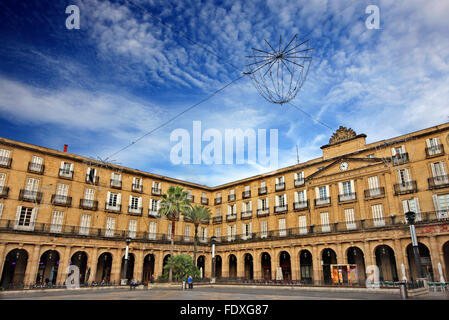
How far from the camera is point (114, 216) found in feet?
137

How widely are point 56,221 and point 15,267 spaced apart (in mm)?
6161

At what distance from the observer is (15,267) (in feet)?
114

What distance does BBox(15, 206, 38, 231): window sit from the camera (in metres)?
33.7

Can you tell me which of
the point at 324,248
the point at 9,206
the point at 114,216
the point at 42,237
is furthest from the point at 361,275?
the point at 9,206

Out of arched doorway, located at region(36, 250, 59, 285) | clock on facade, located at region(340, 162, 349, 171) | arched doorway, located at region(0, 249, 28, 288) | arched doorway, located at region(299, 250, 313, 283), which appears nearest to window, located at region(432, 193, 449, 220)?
clock on facade, located at region(340, 162, 349, 171)

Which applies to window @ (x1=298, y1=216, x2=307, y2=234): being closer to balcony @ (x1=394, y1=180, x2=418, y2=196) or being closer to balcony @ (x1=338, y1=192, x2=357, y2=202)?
balcony @ (x1=338, y1=192, x2=357, y2=202)

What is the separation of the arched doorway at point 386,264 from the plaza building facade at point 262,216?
0.11m

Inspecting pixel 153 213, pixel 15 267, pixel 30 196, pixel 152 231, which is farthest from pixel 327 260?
pixel 15 267

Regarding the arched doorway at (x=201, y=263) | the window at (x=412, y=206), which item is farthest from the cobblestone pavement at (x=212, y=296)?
the arched doorway at (x=201, y=263)

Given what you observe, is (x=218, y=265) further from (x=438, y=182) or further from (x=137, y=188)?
(x=438, y=182)

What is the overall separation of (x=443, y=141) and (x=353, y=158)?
8.87m

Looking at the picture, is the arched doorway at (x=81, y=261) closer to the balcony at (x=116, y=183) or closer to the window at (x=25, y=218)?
the window at (x=25, y=218)

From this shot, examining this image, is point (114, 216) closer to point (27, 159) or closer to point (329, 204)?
point (27, 159)

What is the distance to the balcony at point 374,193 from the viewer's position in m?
34.2
